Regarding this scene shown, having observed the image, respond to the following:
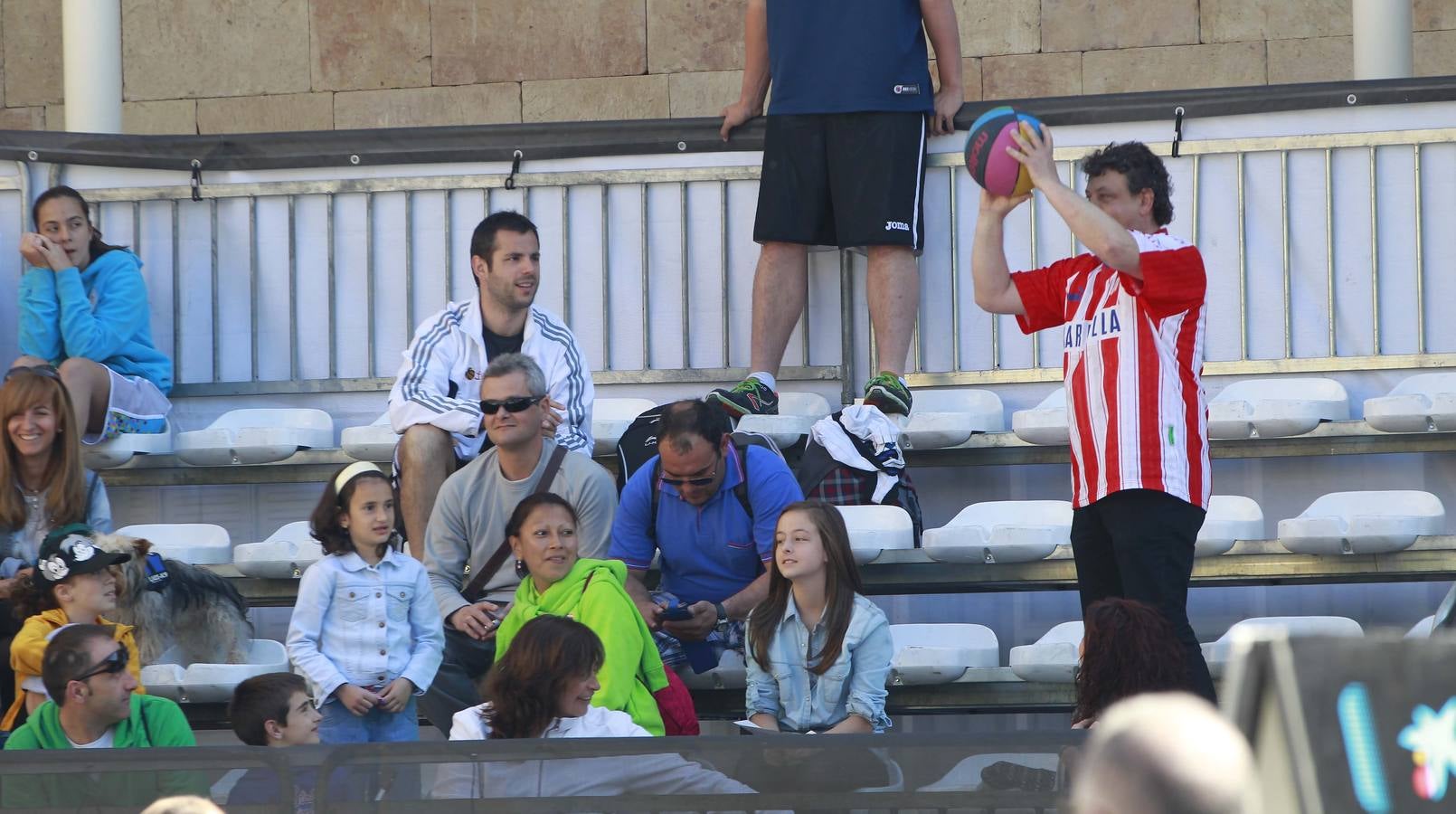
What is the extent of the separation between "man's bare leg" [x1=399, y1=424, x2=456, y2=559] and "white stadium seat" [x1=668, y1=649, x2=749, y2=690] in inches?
38.7

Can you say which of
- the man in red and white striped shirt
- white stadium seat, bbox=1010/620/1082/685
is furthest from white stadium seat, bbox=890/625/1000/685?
the man in red and white striped shirt

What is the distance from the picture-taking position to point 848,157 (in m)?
6.57

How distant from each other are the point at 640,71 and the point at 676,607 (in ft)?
18.0

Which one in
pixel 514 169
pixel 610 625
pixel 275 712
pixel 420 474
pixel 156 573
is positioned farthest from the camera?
pixel 514 169

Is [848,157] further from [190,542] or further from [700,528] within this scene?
[190,542]

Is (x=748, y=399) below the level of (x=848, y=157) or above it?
below

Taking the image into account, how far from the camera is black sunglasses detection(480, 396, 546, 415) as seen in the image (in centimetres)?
544

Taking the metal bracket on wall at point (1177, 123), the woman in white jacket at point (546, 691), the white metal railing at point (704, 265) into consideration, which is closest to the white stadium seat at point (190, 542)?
the white metal railing at point (704, 265)

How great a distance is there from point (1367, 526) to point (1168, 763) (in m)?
4.71

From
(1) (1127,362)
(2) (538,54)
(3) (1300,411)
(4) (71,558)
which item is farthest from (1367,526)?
(2) (538,54)

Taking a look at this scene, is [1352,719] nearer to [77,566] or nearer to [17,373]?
[77,566]

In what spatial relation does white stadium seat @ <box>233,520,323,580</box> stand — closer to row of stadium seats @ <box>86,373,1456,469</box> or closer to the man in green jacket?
row of stadium seats @ <box>86,373,1456,469</box>

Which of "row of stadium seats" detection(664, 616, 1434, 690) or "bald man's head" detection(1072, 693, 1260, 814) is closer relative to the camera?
"bald man's head" detection(1072, 693, 1260, 814)

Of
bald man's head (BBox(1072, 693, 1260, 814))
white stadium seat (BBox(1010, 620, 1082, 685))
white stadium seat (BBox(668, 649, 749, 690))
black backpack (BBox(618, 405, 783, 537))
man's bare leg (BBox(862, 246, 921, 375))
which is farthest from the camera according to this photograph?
man's bare leg (BBox(862, 246, 921, 375))
